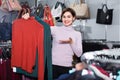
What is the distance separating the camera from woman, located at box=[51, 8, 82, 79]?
266 cm

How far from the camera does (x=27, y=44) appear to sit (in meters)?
3.01

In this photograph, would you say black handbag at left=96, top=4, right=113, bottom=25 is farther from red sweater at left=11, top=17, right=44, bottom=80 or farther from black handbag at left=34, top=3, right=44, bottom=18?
red sweater at left=11, top=17, right=44, bottom=80

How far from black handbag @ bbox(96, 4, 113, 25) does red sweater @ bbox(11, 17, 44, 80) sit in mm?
1298

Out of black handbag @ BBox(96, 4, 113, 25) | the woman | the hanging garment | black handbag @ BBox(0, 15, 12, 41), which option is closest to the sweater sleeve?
the woman

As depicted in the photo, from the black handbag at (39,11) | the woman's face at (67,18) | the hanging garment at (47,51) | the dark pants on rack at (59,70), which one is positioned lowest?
the dark pants on rack at (59,70)

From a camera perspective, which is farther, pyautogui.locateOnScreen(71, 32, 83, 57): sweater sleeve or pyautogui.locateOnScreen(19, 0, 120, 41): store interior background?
pyautogui.locateOnScreen(19, 0, 120, 41): store interior background

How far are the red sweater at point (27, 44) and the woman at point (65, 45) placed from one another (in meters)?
0.21

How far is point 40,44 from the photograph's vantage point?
9.46 ft

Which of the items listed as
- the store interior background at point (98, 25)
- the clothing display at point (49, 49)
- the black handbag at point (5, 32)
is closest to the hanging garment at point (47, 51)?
the clothing display at point (49, 49)

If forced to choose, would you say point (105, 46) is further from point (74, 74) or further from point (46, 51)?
point (74, 74)

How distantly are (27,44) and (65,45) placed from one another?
54 centimetres

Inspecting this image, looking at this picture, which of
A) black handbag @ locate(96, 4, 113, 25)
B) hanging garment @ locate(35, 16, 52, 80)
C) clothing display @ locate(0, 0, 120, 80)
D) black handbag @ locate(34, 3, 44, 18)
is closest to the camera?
clothing display @ locate(0, 0, 120, 80)

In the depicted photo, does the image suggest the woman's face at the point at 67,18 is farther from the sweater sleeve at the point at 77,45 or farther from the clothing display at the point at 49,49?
the sweater sleeve at the point at 77,45

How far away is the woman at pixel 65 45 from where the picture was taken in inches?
105
